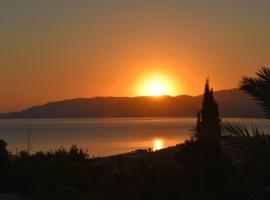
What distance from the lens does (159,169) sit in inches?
524

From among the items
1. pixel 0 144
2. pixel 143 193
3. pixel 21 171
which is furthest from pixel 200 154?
pixel 0 144

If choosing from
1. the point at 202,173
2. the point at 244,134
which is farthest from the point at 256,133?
the point at 202,173

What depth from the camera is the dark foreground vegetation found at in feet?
26.9

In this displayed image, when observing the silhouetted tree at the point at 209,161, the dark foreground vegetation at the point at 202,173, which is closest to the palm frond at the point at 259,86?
the dark foreground vegetation at the point at 202,173

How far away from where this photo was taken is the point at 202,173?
39.8ft

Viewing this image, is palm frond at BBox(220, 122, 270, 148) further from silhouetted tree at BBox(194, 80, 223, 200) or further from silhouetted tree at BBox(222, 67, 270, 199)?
silhouetted tree at BBox(194, 80, 223, 200)

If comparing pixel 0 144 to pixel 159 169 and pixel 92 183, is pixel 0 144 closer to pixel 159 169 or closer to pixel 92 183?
pixel 92 183

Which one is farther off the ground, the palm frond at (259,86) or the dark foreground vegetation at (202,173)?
the palm frond at (259,86)

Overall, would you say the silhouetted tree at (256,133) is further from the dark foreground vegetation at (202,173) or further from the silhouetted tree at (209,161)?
the silhouetted tree at (209,161)

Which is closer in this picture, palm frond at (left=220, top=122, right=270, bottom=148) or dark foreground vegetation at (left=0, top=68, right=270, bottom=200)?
palm frond at (left=220, top=122, right=270, bottom=148)

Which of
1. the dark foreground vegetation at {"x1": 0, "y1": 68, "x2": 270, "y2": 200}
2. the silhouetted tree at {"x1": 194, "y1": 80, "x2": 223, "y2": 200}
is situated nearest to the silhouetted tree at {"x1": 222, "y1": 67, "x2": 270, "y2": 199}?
the dark foreground vegetation at {"x1": 0, "y1": 68, "x2": 270, "y2": 200}

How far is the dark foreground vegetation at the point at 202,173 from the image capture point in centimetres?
819

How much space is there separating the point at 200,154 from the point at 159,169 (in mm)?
1272

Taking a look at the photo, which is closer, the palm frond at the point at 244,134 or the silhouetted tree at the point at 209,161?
the palm frond at the point at 244,134
